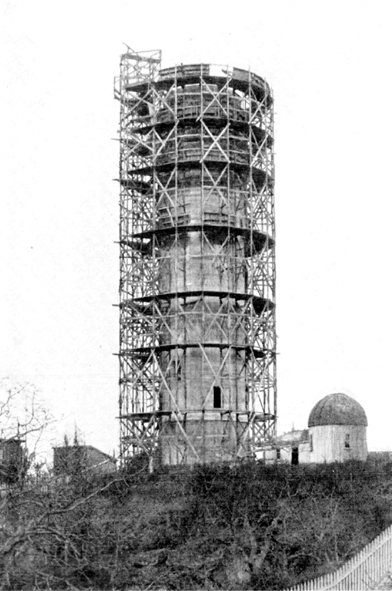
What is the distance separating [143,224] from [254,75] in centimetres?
949

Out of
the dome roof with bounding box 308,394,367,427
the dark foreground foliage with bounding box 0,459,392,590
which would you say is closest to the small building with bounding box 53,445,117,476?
the dark foreground foliage with bounding box 0,459,392,590

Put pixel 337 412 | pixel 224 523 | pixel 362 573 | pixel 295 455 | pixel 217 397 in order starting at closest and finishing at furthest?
1. pixel 362 573
2. pixel 224 523
3. pixel 337 412
4. pixel 295 455
5. pixel 217 397

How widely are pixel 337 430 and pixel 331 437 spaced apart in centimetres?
43

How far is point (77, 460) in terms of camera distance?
46.6 m

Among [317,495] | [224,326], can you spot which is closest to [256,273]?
[224,326]

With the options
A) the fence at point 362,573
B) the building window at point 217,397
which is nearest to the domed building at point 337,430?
the building window at point 217,397

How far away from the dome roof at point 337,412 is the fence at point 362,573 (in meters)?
15.2

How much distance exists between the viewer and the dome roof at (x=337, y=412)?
46781mm

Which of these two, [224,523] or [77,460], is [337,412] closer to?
[224,523]

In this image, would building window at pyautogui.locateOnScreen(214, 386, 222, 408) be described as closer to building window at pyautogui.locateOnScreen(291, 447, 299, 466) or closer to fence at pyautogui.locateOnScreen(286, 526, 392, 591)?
building window at pyautogui.locateOnScreen(291, 447, 299, 466)

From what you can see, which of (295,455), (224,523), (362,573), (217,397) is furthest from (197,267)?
(362,573)

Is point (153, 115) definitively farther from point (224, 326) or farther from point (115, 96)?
point (224, 326)

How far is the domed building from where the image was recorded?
1842 inches

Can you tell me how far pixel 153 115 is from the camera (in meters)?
51.2
